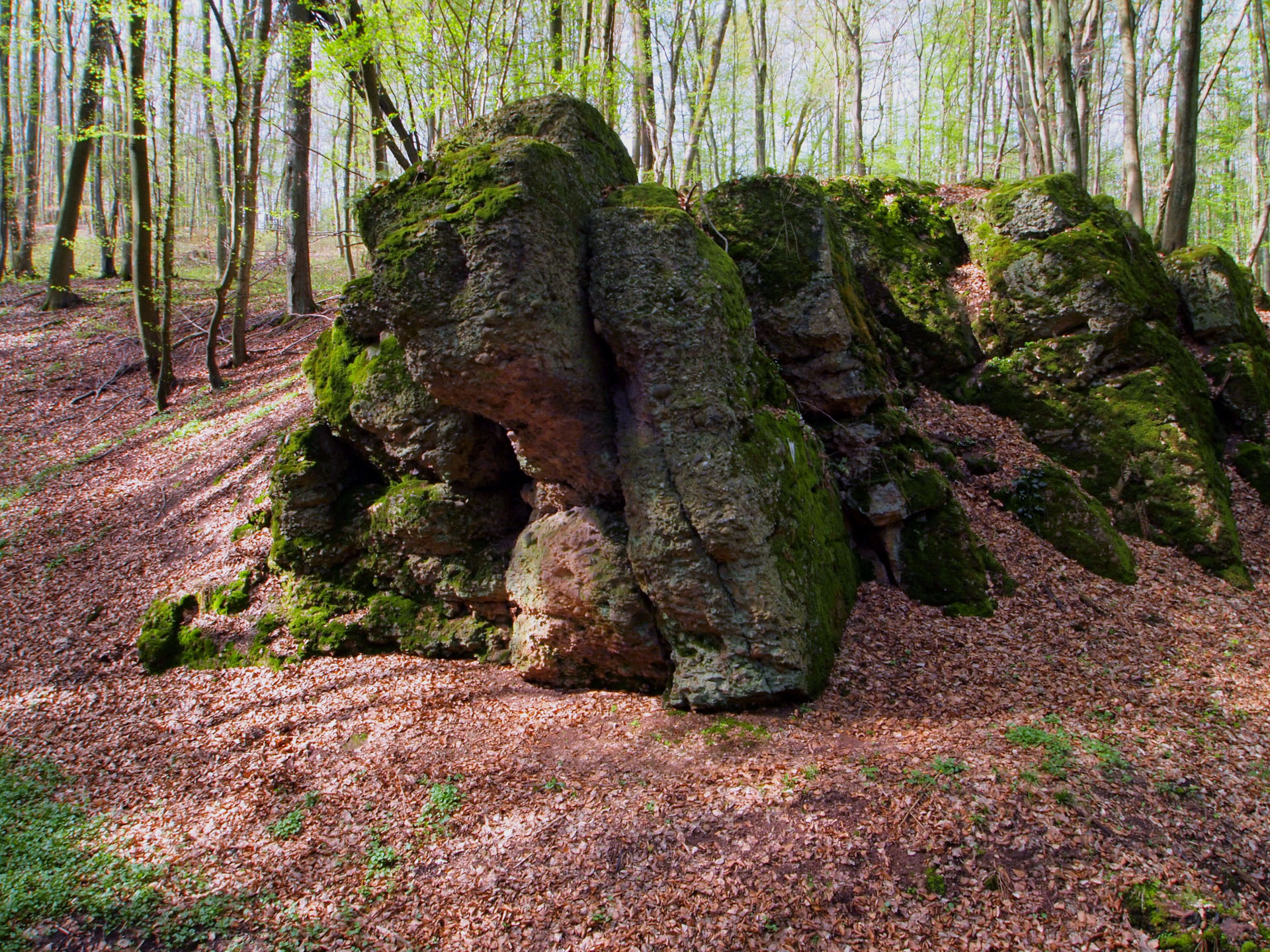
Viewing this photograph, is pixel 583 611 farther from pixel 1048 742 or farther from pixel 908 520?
pixel 908 520

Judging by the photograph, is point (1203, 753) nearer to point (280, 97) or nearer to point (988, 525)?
point (988, 525)

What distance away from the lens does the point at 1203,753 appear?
470cm

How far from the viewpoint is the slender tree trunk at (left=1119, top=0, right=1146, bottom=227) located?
11.6 m

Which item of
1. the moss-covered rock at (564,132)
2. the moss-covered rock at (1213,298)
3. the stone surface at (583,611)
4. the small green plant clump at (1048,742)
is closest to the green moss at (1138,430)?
the moss-covered rock at (1213,298)

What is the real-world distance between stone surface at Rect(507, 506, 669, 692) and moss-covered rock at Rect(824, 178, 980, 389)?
5298 mm

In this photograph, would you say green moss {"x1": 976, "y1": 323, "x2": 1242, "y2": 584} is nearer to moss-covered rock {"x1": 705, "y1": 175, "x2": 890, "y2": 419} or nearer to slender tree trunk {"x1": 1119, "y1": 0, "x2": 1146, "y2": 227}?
moss-covered rock {"x1": 705, "y1": 175, "x2": 890, "y2": 419}

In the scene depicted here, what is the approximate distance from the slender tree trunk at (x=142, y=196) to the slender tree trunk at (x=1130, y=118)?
52.7 ft

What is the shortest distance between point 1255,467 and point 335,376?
37.1 ft

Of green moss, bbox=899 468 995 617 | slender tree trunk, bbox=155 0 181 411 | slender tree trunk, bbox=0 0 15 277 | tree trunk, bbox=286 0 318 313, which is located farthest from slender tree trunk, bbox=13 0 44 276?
green moss, bbox=899 468 995 617

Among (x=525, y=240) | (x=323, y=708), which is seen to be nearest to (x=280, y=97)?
(x=525, y=240)

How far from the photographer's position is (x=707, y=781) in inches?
181

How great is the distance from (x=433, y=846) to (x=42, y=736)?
4040 millimetres

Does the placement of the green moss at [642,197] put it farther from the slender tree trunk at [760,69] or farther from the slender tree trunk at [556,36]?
the slender tree trunk at [760,69]

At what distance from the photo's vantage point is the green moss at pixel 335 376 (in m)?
7.05
